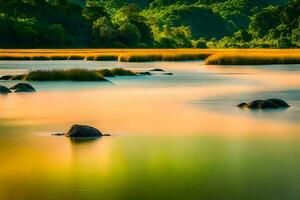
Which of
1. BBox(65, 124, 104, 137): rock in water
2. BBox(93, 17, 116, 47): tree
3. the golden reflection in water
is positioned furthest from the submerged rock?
BBox(93, 17, 116, 47): tree

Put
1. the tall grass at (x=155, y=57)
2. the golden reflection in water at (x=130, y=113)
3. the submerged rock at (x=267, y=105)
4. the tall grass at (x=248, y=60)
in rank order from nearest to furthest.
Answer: the golden reflection in water at (x=130, y=113) → the submerged rock at (x=267, y=105) → the tall grass at (x=248, y=60) → the tall grass at (x=155, y=57)

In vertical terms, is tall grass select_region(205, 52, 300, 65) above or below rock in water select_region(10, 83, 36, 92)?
below

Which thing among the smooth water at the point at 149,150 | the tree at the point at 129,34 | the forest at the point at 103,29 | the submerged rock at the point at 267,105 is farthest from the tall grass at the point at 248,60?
the tree at the point at 129,34

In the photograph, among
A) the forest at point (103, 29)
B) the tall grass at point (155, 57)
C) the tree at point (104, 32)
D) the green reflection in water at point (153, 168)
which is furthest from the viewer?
the tree at point (104, 32)

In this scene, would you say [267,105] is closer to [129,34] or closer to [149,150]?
[149,150]

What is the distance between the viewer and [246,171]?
11.0 m

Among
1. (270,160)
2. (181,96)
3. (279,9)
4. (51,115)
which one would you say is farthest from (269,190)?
(279,9)

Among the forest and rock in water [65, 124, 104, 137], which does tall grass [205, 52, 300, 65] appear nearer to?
the forest

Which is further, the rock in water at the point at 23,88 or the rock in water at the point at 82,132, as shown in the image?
the rock in water at the point at 23,88

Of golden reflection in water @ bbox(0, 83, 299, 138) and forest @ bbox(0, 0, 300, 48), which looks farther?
forest @ bbox(0, 0, 300, 48)

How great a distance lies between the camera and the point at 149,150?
1296cm

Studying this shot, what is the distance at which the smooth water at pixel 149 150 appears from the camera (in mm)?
9906

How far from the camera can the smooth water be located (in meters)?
9.91

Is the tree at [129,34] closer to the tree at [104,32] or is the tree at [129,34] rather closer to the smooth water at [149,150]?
the tree at [104,32]
